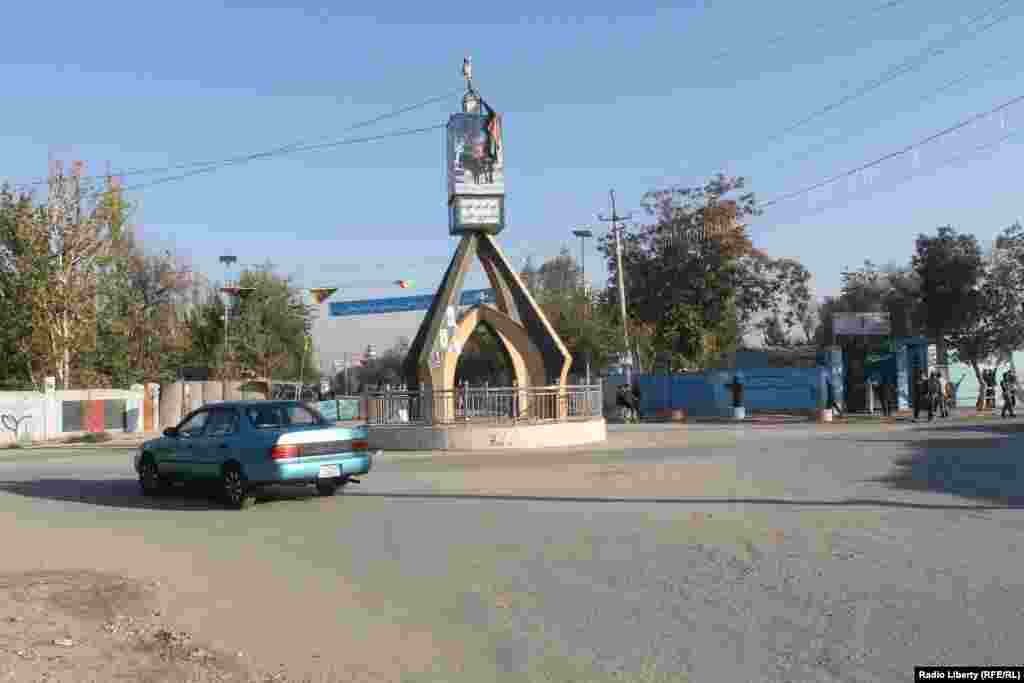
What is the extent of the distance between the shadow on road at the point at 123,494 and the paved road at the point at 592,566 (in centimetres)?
13

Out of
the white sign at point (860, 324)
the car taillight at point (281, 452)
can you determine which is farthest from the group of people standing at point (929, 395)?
the car taillight at point (281, 452)

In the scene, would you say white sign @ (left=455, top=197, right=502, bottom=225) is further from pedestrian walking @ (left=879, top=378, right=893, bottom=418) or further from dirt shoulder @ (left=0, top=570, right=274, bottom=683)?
dirt shoulder @ (left=0, top=570, right=274, bottom=683)

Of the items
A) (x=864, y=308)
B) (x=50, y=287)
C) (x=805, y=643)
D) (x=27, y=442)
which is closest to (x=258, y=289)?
(x=50, y=287)

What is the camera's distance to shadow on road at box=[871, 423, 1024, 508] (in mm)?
13305

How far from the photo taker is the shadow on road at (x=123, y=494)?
14.6 meters

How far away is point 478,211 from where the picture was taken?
84.0 ft

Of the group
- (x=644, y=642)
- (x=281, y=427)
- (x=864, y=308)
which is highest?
(x=864, y=308)

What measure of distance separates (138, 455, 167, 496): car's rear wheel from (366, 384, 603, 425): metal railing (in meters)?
9.28

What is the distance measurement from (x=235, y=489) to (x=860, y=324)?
109 feet

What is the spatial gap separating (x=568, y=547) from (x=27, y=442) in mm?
32010

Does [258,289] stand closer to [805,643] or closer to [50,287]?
[50,287]

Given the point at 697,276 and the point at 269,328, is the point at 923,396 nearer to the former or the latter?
the point at 697,276

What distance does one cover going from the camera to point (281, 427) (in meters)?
13.9

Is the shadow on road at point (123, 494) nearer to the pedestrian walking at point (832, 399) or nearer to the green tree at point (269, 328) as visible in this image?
the pedestrian walking at point (832, 399)
